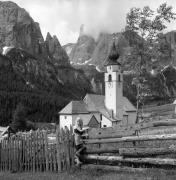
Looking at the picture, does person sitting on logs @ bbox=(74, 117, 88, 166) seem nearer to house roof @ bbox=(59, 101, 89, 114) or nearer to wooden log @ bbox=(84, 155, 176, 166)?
wooden log @ bbox=(84, 155, 176, 166)

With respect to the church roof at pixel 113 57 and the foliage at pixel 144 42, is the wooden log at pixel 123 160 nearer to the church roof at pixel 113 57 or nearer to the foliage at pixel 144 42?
the foliage at pixel 144 42

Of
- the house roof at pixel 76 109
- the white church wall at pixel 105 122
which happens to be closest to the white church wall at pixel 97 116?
the white church wall at pixel 105 122

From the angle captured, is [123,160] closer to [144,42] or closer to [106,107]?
[144,42]

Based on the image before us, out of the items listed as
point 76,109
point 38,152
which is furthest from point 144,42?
point 76,109

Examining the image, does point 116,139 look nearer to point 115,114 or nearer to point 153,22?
point 153,22

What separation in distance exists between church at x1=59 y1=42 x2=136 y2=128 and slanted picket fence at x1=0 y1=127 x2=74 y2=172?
7109cm

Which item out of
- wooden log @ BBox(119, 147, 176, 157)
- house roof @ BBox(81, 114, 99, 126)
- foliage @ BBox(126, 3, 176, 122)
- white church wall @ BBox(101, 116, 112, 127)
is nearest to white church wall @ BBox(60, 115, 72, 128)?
house roof @ BBox(81, 114, 99, 126)

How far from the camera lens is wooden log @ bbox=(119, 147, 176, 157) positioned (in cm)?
1221

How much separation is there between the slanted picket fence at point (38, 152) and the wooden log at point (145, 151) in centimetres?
341

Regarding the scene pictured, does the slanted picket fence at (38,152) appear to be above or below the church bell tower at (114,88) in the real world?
below

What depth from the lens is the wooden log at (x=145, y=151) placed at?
12.2m

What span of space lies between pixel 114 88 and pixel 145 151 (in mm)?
84074

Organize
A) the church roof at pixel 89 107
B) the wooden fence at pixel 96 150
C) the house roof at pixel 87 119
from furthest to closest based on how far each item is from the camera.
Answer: the church roof at pixel 89 107 < the house roof at pixel 87 119 < the wooden fence at pixel 96 150

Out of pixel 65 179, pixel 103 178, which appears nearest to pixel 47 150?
pixel 65 179
